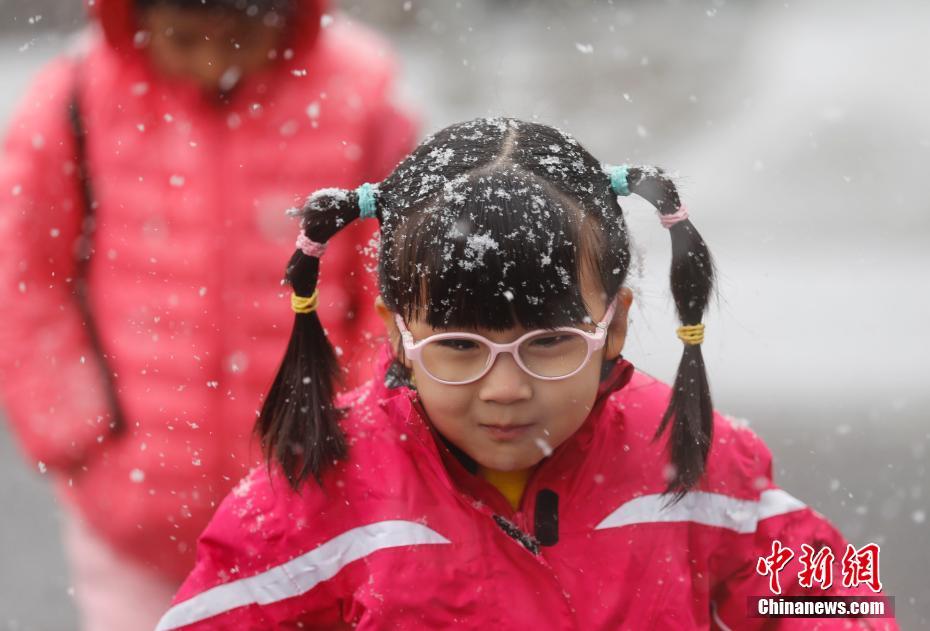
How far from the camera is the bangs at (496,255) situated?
179 cm

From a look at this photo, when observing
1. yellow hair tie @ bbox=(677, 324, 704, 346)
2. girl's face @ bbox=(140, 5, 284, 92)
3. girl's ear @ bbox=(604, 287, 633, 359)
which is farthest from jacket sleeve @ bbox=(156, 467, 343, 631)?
girl's face @ bbox=(140, 5, 284, 92)

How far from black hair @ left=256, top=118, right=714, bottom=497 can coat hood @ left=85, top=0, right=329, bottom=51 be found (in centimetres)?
93

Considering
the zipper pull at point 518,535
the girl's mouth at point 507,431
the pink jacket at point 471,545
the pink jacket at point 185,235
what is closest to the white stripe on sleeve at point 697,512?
the pink jacket at point 471,545

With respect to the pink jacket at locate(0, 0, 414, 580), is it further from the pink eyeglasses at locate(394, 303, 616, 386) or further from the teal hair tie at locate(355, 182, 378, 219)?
the pink eyeglasses at locate(394, 303, 616, 386)

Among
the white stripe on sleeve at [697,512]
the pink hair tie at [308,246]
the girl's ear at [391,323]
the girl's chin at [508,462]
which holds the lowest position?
the white stripe on sleeve at [697,512]

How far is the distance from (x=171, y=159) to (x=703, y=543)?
1509 millimetres

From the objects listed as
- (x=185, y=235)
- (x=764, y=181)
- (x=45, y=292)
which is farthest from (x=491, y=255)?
(x=764, y=181)

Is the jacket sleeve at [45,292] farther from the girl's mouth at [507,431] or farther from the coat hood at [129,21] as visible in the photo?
the girl's mouth at [507,431]

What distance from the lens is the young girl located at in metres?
1.82

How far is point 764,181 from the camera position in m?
7.03

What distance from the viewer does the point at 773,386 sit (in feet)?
15.9

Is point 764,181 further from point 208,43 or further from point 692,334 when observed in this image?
point 692,334

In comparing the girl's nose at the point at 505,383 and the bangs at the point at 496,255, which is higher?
the bangs at the point at 496,255

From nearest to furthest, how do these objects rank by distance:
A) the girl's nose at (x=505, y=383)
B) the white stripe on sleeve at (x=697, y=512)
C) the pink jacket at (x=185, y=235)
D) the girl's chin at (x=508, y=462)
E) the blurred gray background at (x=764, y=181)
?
1. the girl's nose at (x=505, y=383)
2. the girl's chin at (x=508, y=462)
3. the white stripe on sleeve at (x=697, y=512)
4. the pink jacket at (x=185, y=235)
5. the blurred gray background at (x=764, y=181)
